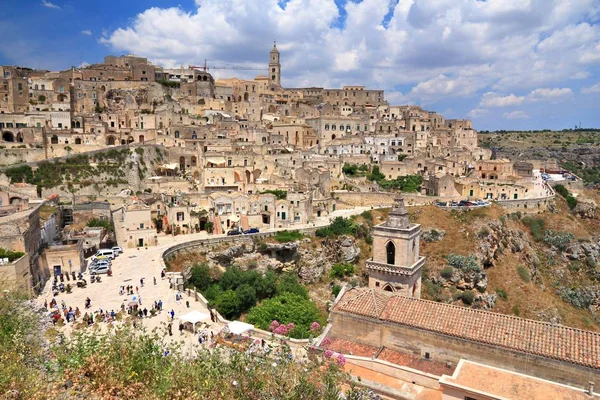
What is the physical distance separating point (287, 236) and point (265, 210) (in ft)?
13.8

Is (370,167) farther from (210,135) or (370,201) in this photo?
(210,135)

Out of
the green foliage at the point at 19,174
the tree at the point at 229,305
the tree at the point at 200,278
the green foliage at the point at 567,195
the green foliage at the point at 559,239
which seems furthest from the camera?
the green foliage at the point at 567,195

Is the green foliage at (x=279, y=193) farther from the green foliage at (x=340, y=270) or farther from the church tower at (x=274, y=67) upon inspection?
the church tower at (x=274, y=67)

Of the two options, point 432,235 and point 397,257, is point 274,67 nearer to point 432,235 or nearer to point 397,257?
point 432,235

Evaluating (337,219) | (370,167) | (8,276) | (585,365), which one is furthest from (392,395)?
(370,167)

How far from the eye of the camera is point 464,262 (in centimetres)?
3944

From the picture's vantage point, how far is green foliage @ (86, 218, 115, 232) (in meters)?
34.3

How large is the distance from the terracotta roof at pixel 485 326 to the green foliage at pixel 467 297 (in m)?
22.0

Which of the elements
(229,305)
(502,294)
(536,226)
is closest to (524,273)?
(502,294)

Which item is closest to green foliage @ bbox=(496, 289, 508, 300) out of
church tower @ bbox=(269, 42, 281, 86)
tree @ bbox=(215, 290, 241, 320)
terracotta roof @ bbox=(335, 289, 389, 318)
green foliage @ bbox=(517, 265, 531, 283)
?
green foliage @ bbox=(517, 265, 531, 283)

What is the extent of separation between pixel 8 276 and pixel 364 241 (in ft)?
101

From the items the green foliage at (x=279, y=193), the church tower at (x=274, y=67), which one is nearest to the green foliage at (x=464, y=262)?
the green foliage at (x=279, y=193)

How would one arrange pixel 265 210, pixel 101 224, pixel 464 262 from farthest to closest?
pixel 265 210 < pixel 464 262 < pixel 101 224

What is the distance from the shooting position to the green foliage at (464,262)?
3894cm
